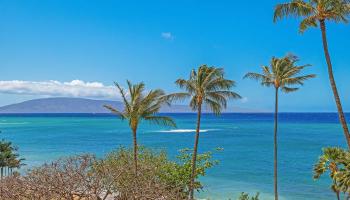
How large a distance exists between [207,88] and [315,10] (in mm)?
11006

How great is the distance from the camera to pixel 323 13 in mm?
18859

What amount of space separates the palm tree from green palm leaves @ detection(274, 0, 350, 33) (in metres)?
9.14

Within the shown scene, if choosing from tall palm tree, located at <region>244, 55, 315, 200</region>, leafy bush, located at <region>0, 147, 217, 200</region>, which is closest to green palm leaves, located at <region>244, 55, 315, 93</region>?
tall palm tree, located at <region>244, 55, 315, 200</region>

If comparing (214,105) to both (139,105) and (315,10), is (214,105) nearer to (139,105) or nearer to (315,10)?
(139,105)

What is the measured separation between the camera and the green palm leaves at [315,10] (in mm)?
18484

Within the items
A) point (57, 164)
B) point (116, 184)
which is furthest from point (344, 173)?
point (57, 164)

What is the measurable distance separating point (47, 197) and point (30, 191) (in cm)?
100

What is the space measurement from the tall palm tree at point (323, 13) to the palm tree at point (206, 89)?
9192 millimetres

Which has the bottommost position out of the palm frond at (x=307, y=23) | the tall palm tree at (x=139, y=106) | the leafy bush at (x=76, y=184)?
the leafy bush at (x=76, y=184)

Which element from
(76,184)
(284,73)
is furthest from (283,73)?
(76,184)

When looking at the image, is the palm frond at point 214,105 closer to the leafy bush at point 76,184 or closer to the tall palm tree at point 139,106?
the tall palm tree at point 139,106

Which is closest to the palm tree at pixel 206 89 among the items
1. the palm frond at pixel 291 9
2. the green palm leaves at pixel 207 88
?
the green palm leaves at pixel 207 88

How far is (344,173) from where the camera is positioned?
60.4 ft

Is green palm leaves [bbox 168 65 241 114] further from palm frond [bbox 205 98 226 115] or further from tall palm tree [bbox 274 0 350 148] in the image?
tall palm tree [bbox 274 0 350 148]
